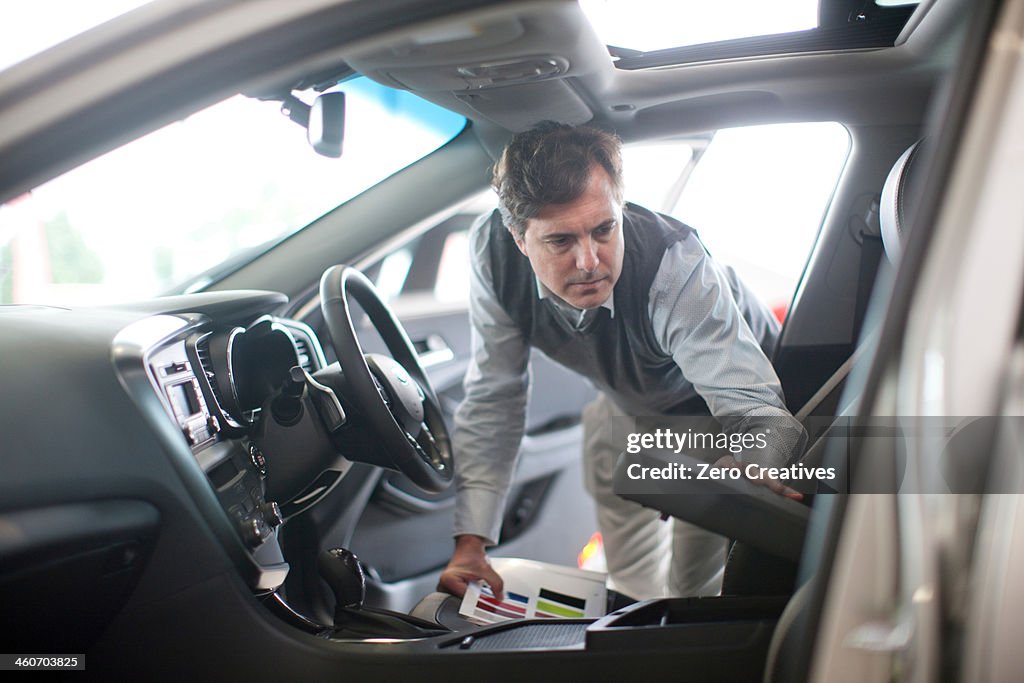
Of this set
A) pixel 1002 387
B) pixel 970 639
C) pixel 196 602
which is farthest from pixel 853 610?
pixel 196 602

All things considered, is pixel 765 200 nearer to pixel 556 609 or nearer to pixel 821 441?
pixel 821 441

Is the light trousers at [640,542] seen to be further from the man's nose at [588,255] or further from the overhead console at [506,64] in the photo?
the overhead console at [506,64]

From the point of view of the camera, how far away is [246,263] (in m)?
1.69

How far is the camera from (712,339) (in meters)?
1.01

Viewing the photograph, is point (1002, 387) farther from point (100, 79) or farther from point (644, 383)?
point (100, 79)

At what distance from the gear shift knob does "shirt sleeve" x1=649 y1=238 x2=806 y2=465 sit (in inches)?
24.1

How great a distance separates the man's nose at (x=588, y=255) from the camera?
3.33 feet

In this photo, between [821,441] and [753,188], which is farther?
[753,188]

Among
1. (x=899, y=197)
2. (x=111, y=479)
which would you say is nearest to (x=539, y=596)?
(x=111, y=479)

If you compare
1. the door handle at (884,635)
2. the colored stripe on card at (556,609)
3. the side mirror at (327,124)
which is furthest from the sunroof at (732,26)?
the colored stripe on card at (556,609)

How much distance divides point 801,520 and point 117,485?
0.87 meters

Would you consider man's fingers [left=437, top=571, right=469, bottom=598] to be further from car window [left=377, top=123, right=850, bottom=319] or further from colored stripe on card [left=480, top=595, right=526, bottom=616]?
car window [left=377, top=123, right=850, bottom=319]

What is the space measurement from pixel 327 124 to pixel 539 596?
0.85 metres

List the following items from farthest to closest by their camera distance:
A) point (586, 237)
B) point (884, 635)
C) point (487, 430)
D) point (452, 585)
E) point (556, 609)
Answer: point (487, 430)
point (452, 585)
point (556, 609)
point (586, 237)
point (884, 635)
